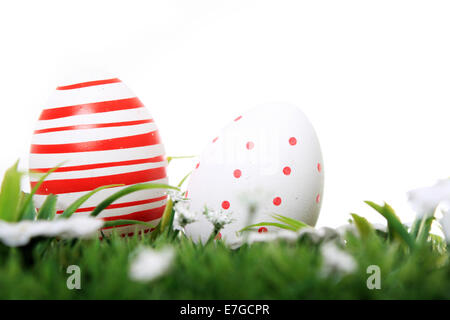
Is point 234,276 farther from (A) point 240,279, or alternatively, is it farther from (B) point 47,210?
(B) point 47,210

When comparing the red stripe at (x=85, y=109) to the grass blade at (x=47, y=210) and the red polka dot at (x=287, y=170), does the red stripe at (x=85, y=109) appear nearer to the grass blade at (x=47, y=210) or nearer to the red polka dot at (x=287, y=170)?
the grass blade at (x=47, y=210)

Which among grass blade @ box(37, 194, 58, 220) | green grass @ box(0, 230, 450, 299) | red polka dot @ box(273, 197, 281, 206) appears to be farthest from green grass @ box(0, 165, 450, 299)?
red polka dot @ box(273, 197, 281, 206)

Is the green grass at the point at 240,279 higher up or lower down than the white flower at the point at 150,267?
lower down

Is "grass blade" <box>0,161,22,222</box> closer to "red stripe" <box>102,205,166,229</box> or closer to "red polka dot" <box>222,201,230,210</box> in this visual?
"red stripe" <box>102,205,166,229</box>

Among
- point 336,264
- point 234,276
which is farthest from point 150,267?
point 336,264

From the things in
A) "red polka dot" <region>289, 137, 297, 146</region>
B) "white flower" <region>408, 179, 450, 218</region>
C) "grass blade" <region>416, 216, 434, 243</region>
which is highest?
"red polka dot" <region>289, 137, 297, 146</region>

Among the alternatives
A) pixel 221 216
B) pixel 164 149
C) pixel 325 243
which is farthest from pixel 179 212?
pixel 164 149

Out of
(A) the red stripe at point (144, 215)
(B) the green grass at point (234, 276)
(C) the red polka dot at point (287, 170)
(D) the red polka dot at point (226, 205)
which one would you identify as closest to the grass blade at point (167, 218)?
(A) the red stripe at point (144, 215)
